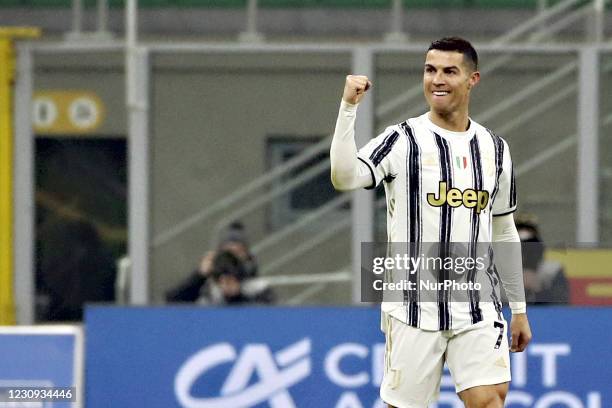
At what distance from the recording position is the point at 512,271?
5289 mm

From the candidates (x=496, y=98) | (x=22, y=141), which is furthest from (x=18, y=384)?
(x=496, y=98)

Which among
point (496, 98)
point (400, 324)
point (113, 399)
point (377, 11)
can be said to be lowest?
point (113, 399)

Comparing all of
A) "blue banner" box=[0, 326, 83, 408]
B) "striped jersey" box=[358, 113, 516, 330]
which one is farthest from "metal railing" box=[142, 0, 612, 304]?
"striped jersey" box=[358, 113, 516, 330]

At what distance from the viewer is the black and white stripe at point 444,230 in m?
4.93

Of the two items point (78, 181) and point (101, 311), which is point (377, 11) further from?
point (101, 311)

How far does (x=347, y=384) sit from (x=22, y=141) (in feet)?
11.4

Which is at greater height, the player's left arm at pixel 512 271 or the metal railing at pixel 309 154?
the metal railing at pixel 309 154

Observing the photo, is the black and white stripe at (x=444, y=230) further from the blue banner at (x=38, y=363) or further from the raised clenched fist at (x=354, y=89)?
the blue banner at (x=38, y=363)

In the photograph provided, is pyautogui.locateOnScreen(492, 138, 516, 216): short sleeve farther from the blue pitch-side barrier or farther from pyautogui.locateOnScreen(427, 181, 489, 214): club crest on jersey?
the blue pitch-side barrier

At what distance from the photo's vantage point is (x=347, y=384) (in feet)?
22.7

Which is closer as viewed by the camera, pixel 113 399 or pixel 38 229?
pixel 113 399

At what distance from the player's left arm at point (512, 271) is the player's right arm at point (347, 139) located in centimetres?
70

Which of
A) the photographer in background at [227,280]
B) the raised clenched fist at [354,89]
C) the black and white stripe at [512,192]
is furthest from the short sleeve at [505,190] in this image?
the photographer in background at [227,280]

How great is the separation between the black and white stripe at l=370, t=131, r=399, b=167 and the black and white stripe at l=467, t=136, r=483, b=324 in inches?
10.8
